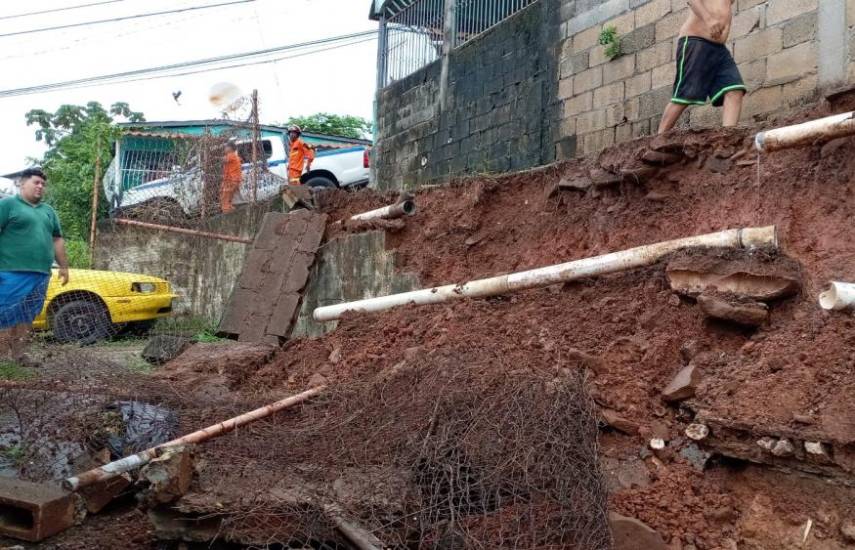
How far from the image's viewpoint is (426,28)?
11211mm

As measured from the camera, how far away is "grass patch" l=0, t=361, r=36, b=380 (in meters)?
5.73

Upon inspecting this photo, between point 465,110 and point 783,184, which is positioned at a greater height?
point 465,110

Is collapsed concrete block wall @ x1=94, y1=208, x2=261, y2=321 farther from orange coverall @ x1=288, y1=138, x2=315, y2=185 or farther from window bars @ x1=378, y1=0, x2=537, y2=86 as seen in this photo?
window bars @ x1=378, y1=0, x2=537, y2=86

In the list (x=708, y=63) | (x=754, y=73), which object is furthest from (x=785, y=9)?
(x=708, y=63)

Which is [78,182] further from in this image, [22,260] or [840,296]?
[840,296]

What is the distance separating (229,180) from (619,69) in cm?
688

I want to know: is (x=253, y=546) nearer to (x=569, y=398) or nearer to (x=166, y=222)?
(x=569, y=398)

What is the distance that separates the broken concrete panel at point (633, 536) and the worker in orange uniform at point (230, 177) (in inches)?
375

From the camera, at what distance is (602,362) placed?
424 cm

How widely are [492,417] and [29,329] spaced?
4.81 meters

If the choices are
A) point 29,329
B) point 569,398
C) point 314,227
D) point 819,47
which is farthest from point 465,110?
point 569,398

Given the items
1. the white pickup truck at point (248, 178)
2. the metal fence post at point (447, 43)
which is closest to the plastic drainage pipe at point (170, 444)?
the metal fence post at point (447, 43)

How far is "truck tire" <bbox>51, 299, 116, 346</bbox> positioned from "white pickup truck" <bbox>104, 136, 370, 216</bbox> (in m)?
3.18

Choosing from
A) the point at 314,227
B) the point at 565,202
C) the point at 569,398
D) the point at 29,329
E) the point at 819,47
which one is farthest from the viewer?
the point at 314,227
